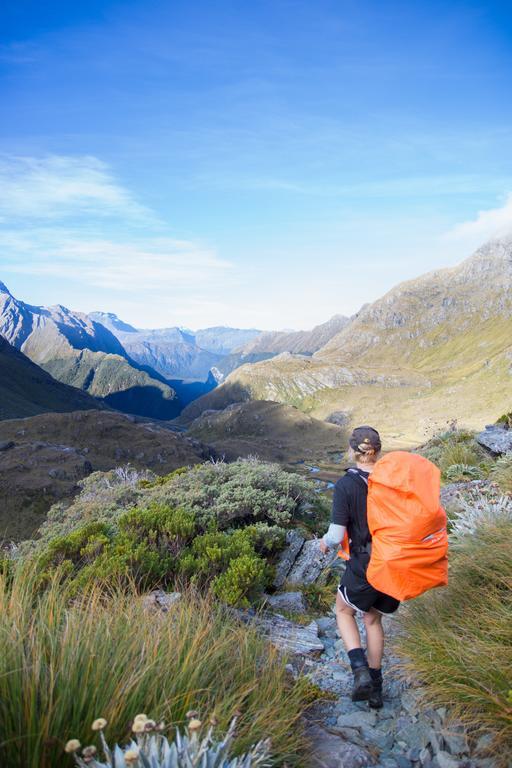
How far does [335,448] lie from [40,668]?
132 metres

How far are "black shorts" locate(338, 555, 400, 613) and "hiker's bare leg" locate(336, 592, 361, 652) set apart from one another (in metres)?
0.20

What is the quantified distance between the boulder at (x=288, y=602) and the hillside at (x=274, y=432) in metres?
98.5

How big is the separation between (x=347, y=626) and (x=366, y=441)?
1775mm

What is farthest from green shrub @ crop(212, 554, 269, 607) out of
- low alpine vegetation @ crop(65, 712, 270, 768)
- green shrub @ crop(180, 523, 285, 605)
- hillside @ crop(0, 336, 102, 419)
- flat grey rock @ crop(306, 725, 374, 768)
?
hillside @ crop(0, 336, 102, 419)

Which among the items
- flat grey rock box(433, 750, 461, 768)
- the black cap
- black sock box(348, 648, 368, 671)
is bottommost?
flat grey rock box(433, 750, 461, 768)

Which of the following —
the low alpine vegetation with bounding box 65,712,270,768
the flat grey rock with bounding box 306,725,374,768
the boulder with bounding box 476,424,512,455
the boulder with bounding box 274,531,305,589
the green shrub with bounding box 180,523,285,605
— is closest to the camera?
the low alpine vegetation with bounding box 65,712,270,768

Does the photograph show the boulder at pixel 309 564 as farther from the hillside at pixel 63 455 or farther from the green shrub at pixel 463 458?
the hillside at pixel 63 455

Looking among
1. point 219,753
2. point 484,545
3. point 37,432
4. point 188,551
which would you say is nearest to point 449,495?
point 484,545

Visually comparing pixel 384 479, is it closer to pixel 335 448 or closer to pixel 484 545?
pixel 484 545

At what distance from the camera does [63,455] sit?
50.2 m

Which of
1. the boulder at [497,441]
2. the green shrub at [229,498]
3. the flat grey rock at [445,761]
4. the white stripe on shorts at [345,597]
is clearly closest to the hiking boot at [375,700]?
the white stripe on shorts at [345,597]

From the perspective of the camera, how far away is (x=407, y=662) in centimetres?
418

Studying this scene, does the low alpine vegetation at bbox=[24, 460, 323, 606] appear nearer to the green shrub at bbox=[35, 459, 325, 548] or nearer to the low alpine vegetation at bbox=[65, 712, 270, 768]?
the green shrub at bbox=[35, 459, 325, 548]

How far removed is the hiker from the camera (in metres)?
4.35
